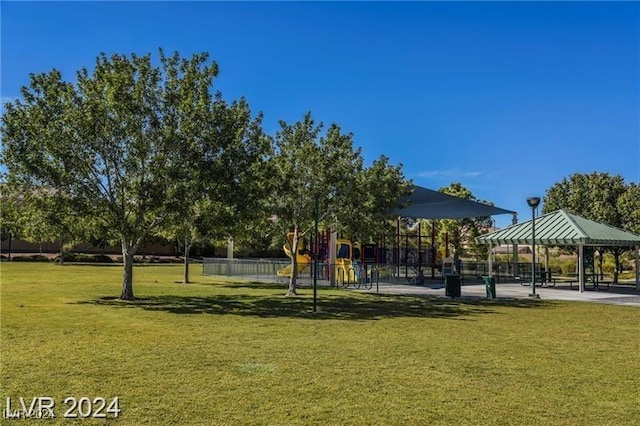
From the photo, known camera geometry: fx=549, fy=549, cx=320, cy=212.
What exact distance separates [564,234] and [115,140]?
68.6ft

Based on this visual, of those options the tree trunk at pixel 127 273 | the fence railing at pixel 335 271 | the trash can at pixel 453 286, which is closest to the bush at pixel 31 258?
the fence railing at pixel 335 271

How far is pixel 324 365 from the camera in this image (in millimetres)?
8180

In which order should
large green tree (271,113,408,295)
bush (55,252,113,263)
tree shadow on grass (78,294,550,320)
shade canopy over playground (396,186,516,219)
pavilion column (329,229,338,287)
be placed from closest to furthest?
tree shadow on grass (78,294,550,320), large green tree (271,113,408,295), pavilion column (329,229,338,287), shade canopy over playground (396,186,516,219), bush (55,252,113,263)

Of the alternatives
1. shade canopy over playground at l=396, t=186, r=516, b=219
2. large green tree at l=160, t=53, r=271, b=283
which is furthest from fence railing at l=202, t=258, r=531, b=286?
large green tree at l=160, t=53, r=271, b=283

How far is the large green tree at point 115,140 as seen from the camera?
1630cm

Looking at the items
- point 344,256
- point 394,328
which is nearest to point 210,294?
point 394,328

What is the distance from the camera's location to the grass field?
5922 mm

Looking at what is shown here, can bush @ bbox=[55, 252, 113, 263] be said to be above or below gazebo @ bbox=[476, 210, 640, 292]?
below

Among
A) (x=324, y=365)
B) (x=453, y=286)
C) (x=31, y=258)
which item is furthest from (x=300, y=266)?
(x=31, y=258)

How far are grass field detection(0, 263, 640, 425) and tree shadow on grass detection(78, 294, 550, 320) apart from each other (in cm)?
28

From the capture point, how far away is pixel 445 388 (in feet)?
22.8

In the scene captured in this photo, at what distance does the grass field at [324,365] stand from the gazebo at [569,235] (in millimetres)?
10832

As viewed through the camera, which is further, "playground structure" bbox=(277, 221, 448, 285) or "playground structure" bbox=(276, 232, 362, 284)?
"playground structure" bbox=(276, 232, 362, 284)

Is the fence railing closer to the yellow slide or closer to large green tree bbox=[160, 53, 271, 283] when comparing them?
the yellow slide
